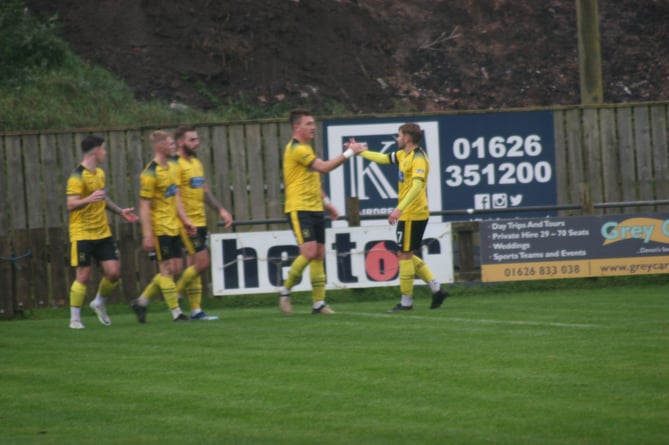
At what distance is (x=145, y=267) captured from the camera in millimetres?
17328

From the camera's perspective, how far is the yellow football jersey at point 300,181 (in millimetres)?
14164

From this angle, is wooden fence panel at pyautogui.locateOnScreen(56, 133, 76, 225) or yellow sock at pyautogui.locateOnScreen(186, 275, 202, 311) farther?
wooden fence panel at pyautogui.locateOnScreen(56, 133, 76, 225)

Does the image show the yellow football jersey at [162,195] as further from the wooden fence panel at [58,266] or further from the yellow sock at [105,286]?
the wooden fence panel at [58,266]

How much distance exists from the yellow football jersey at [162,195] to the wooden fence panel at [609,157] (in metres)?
7.61

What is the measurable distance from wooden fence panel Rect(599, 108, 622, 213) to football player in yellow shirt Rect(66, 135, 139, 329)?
8166mm

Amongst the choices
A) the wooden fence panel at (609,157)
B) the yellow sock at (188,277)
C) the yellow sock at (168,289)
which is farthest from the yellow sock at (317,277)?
the wooden fence panel at (609,157)

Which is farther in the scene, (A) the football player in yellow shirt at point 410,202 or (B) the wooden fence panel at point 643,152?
(B) the wooden fence panel at point 643,152

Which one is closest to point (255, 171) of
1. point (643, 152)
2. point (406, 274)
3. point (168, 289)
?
point (168, 289)

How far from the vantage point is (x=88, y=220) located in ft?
45.4

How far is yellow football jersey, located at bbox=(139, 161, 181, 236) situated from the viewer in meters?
14.0

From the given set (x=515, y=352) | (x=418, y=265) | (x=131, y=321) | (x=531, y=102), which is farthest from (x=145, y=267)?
(x=531, y=102)

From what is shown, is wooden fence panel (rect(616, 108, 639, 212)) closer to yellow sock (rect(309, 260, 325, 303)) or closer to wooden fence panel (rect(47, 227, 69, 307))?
yellow sock (rect(309, 260, 325, 303))

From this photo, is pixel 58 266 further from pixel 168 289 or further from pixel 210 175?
pixel 168 289

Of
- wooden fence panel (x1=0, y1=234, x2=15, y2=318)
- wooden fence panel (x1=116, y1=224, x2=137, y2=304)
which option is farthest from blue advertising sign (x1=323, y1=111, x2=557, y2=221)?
wooden fence panel (x1=0, y1=234, x2=15, y2=318)
